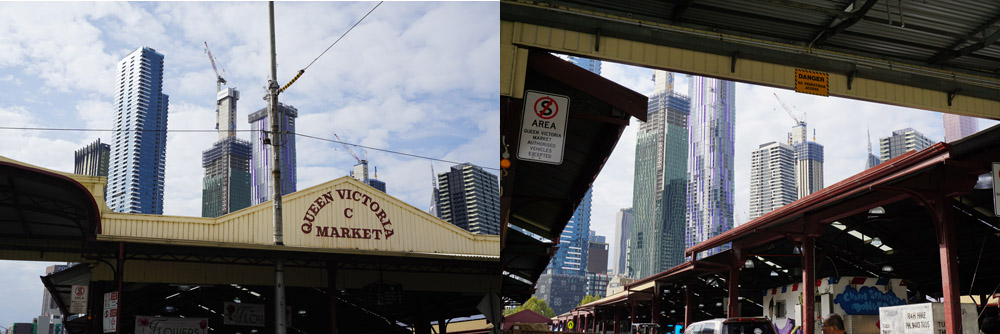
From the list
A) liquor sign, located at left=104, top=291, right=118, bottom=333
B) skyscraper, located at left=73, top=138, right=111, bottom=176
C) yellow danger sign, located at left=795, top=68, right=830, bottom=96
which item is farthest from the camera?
liquor sign, located at left=104, top=291, right=118, bottom=333

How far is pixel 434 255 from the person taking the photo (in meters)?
23.7

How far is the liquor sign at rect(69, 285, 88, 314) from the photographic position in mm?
25828

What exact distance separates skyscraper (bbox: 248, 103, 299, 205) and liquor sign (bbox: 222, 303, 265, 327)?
8838 mm

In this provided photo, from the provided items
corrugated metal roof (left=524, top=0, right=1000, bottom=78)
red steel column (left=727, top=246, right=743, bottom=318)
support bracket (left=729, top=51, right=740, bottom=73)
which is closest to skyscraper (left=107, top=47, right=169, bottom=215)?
corrugated metal roof (left=524, top=0, right=1000, bottom=78)

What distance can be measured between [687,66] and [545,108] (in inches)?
157

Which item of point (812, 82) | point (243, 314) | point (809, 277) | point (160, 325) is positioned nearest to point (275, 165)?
point (160, 325)

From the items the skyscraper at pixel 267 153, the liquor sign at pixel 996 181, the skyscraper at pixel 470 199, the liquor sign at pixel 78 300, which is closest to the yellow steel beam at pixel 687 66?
the liquor sign at pixel 996 181

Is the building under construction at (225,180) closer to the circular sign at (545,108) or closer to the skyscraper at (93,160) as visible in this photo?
the skyscraper at (93,160)

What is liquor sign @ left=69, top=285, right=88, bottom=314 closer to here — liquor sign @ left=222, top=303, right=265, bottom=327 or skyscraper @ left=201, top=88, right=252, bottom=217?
liquor sign @ left=222, top=303, right=265, bottom=327

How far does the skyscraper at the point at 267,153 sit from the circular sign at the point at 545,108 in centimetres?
1189

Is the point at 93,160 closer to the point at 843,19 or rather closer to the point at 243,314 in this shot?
the point at 243,314

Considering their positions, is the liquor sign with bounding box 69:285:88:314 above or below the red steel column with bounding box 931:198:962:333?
below

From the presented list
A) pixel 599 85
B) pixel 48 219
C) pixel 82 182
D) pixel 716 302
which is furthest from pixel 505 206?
pixel 716 302

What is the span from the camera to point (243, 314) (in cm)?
3262
